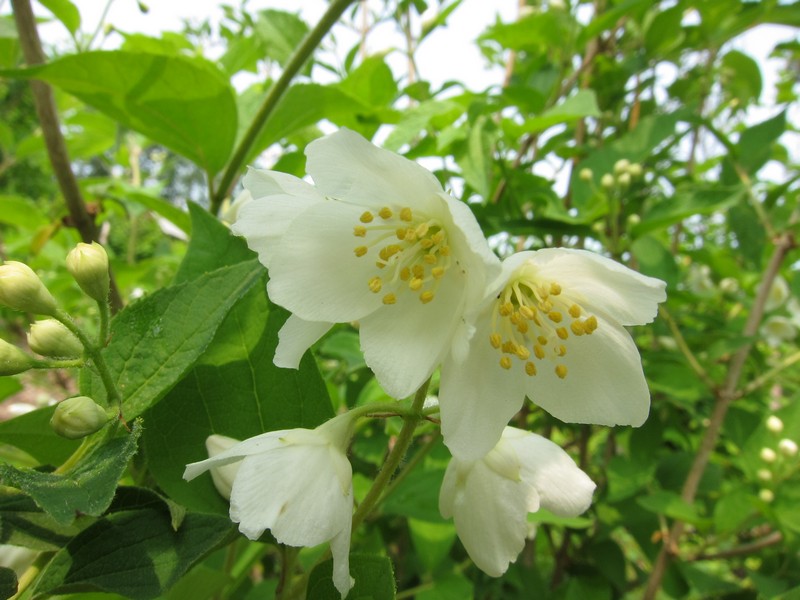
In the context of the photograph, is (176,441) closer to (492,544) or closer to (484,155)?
(492,544)

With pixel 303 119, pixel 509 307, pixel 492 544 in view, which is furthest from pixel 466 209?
pixel 303 119

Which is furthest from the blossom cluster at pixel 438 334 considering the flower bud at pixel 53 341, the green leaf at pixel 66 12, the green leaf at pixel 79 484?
the green leaf at pixel 66 12

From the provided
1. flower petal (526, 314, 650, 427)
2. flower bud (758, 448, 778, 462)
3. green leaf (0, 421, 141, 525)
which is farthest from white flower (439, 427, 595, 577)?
flower bud (758, 448, 778, 462)

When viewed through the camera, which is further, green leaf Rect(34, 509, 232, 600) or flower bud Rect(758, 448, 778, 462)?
flower bud Rect(758, 448, 778, 462)

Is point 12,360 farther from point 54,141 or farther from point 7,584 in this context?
point 54,141

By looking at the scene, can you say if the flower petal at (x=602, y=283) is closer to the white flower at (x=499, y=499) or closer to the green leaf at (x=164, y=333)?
the white flower at (x=499, y=499)

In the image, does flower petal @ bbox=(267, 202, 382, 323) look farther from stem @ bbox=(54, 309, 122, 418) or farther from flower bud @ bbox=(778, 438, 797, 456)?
flower bud @ bbox=(778, 438, 797, 456)
